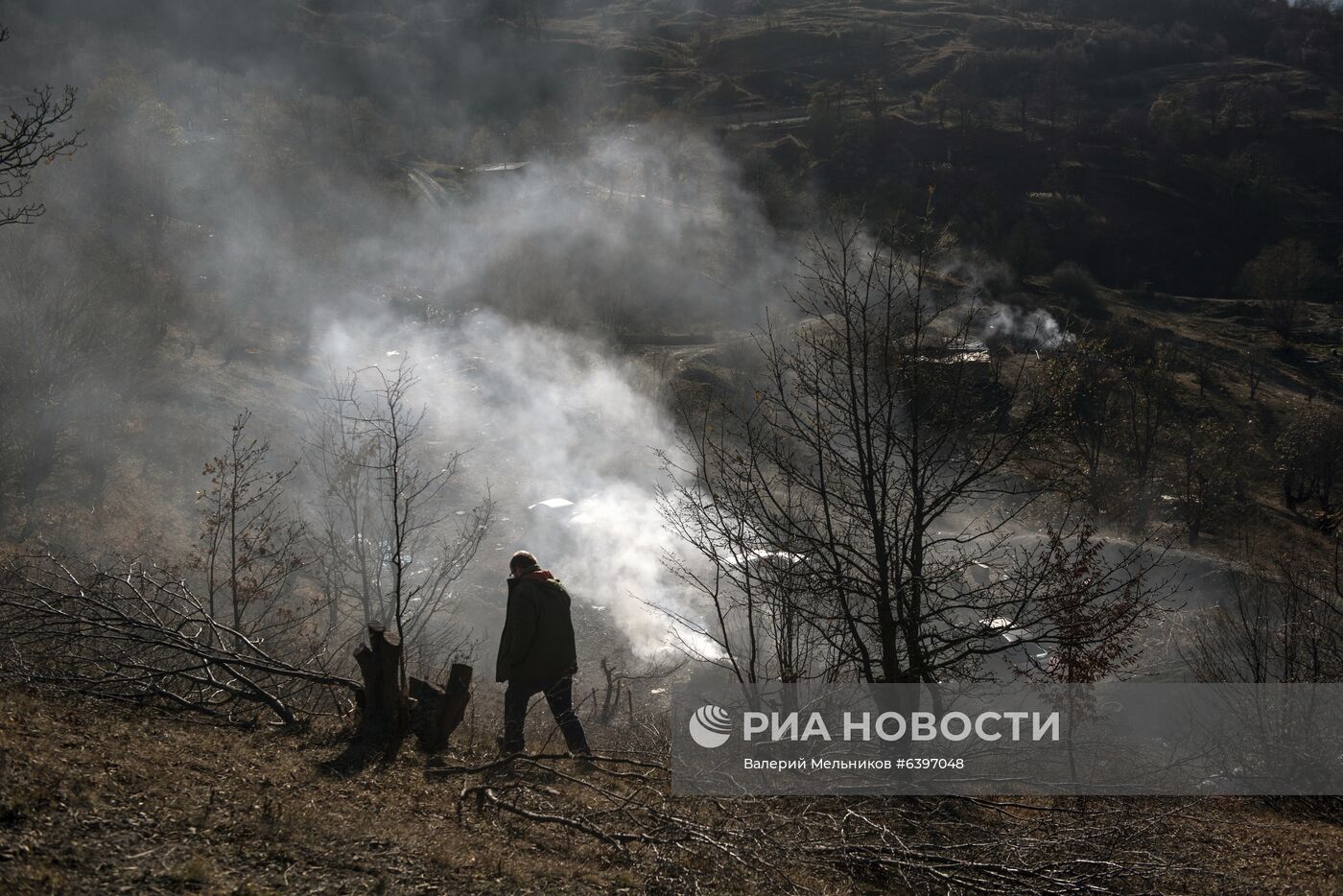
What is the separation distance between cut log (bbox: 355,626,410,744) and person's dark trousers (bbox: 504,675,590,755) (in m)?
0.75

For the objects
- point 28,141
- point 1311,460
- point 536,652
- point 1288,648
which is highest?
point 1311,460

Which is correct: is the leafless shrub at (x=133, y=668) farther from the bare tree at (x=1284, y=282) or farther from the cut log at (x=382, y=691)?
the bare tree at (x=1284, y=282)

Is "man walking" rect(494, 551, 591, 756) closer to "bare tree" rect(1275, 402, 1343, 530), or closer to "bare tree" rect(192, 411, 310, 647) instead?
"bare tree" rect(192, 411, 310, 647)

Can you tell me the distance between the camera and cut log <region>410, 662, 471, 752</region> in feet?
19.0

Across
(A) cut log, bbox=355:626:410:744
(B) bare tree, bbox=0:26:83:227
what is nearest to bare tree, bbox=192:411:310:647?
(B) bare tree, bbox=0:26:83:227

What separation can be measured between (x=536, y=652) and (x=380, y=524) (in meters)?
12.7

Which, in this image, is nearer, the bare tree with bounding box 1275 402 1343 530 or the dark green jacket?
the dark green jacket

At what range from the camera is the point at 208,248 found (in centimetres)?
3791

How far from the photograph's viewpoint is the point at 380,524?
18125 millimetres

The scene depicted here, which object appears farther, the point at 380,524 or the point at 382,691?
the point at 380,524

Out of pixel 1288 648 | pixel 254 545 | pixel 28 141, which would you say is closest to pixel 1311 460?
pixel 1288 648

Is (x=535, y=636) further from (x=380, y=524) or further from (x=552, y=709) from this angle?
(x=380, y=524)

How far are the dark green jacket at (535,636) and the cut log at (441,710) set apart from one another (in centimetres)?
43

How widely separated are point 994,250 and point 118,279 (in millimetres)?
53582
